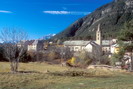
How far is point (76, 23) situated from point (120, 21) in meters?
66.2

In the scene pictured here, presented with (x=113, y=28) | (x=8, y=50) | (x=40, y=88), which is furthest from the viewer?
(x=113, y=28)

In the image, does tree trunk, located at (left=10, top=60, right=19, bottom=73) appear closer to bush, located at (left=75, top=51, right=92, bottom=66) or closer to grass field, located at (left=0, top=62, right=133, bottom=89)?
grass field, located at (left=0, top=62, right=133, bottom=89)

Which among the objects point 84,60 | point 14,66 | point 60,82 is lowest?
point 60,82

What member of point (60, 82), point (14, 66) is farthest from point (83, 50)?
point (60, 82)

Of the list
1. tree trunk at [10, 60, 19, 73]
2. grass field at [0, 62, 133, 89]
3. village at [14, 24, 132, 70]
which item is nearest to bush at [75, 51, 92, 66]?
village at [14, 24, 132, 70]

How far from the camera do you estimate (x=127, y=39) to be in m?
20.9

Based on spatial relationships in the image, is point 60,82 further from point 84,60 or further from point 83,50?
point 83,50

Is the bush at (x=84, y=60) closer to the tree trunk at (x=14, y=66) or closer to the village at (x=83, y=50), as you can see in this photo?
the village at (x=83, y=50)

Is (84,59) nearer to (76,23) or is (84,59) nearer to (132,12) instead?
(132,12)

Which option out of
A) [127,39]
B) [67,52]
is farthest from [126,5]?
[127,39]

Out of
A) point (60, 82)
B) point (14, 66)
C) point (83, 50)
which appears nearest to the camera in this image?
point (60, 82)

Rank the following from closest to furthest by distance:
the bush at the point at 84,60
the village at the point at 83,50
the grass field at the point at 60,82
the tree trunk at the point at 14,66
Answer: the grass field at the point at 60,82
the tree trunk at the point at 14,66
the village at the point at 83,50
the bush at the point at 84,60

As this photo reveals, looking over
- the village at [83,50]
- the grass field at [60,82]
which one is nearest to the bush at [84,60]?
the village at [83,50]

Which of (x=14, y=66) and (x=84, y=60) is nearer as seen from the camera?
(x=14, y=66)
